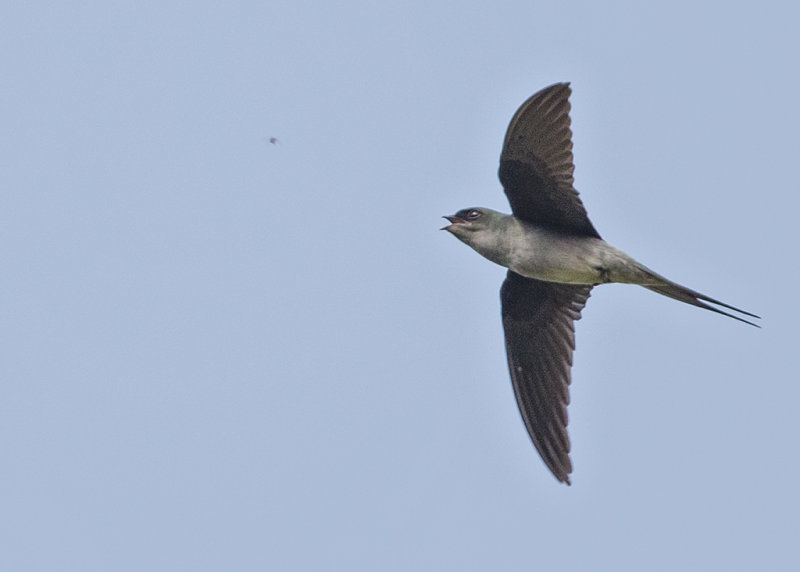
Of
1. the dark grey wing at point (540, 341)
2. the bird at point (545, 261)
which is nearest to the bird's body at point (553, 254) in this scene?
the bird at point (545, 261)

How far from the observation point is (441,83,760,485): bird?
836cm

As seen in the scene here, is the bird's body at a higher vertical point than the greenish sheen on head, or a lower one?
lower

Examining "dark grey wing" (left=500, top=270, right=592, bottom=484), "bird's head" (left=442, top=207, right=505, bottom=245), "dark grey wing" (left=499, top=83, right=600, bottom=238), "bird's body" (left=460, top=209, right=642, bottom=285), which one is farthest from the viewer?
"dark grey wing" (left=500, top=270, right=592, bottom=484)

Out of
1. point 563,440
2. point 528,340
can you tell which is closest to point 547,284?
point 528,340

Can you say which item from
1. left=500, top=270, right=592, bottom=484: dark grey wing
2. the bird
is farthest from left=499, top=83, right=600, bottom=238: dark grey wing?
left=500, top=270, right=592, bottom=484: dark grey wing

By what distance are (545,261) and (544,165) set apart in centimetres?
56

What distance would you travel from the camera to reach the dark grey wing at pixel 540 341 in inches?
359

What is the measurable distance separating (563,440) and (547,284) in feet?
3.00

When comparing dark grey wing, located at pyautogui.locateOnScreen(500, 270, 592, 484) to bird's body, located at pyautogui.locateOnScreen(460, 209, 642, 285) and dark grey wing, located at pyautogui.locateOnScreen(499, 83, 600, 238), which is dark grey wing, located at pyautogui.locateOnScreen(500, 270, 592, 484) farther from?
dark grey wing, located at pyautogui.locateOnScreen(499, 83, 600, 238)

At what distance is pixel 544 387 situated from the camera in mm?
9164

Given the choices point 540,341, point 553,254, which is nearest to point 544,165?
point 553,254

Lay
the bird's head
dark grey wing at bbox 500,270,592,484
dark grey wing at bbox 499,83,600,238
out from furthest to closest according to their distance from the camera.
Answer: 1. dark grey wing at bbox 500,270,592,484
2. the bird's head
3. dark grey wing at bbox 499,83,600,238

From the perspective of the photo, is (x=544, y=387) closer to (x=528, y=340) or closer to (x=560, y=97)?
(x=528, y=340)

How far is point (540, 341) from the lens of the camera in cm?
925
